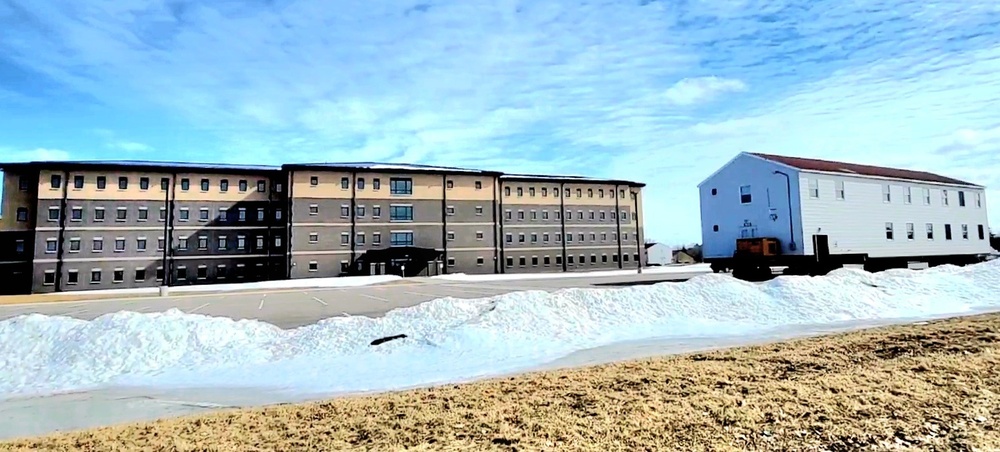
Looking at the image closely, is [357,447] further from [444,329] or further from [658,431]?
[444,329]

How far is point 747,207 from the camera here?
93.2 feet

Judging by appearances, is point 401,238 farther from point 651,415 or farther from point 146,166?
point 651,415

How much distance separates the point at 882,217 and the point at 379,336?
95.9 feet

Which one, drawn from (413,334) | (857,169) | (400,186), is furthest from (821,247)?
(400,186)

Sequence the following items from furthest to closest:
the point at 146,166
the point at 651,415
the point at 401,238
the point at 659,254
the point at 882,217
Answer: the point at 659,254, the point at 401,238, the point at 146,166, the point at 882,217, the point at 651,415

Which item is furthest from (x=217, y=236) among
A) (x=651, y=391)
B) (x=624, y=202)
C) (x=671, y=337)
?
(x=651, y=391)

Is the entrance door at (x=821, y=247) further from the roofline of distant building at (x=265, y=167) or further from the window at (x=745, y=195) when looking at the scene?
the roofline of distant building at (x=265, y=167)

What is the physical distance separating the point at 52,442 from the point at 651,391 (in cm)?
661

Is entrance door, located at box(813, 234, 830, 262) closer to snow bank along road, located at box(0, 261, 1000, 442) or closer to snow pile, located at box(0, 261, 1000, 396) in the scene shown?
snow bank along road, located at box(0, 261, 1000, 442)

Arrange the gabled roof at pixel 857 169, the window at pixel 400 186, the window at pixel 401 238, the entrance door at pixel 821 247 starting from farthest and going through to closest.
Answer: the window at pixel 400 186
the window at pixel 401 238
the gabled roof at pixel 857 169
the entrance door at pixel 821 247

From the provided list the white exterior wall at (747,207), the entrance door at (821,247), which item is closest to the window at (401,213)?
the white exterior wall at (747,207)

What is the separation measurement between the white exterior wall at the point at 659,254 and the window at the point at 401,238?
143 ft

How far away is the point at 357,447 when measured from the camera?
198 inches

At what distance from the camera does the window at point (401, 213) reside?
5684 centimetres
